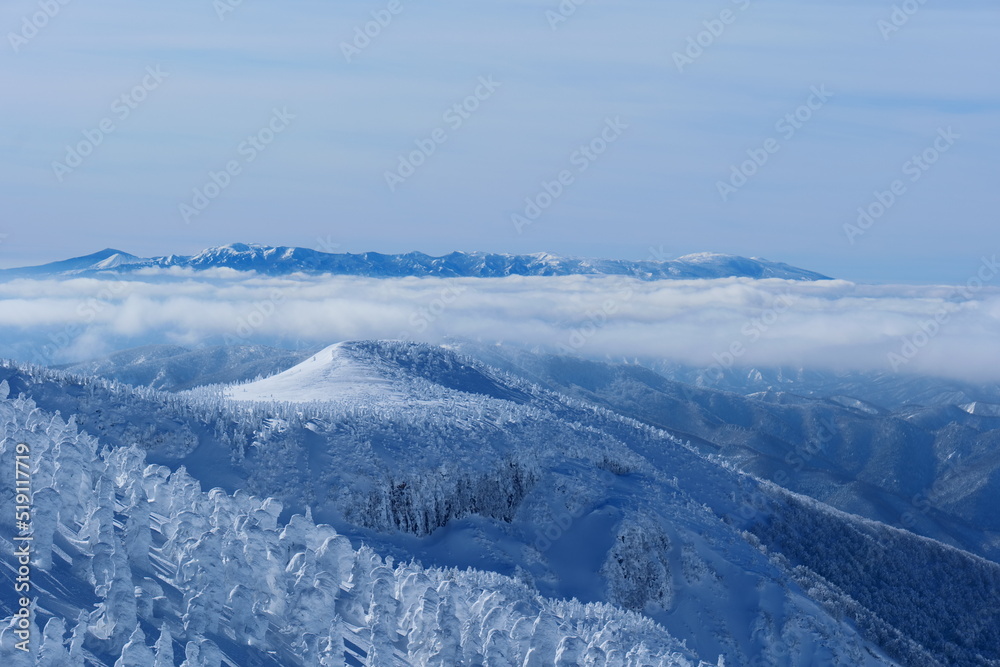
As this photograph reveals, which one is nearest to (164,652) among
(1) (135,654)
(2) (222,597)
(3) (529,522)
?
(1) (135,654)

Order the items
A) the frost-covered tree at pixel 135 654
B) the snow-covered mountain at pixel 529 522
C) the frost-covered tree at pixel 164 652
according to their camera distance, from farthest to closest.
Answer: the snow-covered mountain at pixel 529 522 → the frost-covered tree at pixel 164 652 → the frost-covered tree at pixel 135 654

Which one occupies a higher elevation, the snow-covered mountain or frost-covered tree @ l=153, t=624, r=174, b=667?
frost-covered tree @ l=153, t=624, r=174, b=667

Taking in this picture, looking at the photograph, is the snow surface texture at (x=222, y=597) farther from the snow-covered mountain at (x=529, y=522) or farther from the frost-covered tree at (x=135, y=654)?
the snow-covered mountain at (x=529, y=522)

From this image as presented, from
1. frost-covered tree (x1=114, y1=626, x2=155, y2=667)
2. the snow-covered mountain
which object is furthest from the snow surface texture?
the snow-covered mountain

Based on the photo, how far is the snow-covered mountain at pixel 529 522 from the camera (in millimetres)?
60594

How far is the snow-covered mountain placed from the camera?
60.6 meters

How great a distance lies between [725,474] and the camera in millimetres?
116938

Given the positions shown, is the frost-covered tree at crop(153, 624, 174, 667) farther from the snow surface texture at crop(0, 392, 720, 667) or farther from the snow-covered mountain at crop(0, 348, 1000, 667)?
the snow-covered mountain at crop(0, 348, 1000, 667)

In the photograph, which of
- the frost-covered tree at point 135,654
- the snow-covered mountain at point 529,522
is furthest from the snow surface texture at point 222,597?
the snow-covered mountain at point 529,522

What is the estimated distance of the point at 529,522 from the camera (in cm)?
8369

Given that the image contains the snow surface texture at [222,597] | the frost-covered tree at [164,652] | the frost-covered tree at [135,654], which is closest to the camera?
the frost-covered tree at [135,654]

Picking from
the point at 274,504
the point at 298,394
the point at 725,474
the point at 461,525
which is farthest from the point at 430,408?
the point at 274,504

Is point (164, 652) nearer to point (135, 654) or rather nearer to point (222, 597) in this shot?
point (135, 654)

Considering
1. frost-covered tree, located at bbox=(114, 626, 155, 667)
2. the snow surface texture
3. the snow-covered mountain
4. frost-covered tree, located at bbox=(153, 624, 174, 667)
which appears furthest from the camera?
the snow-covered mountain
